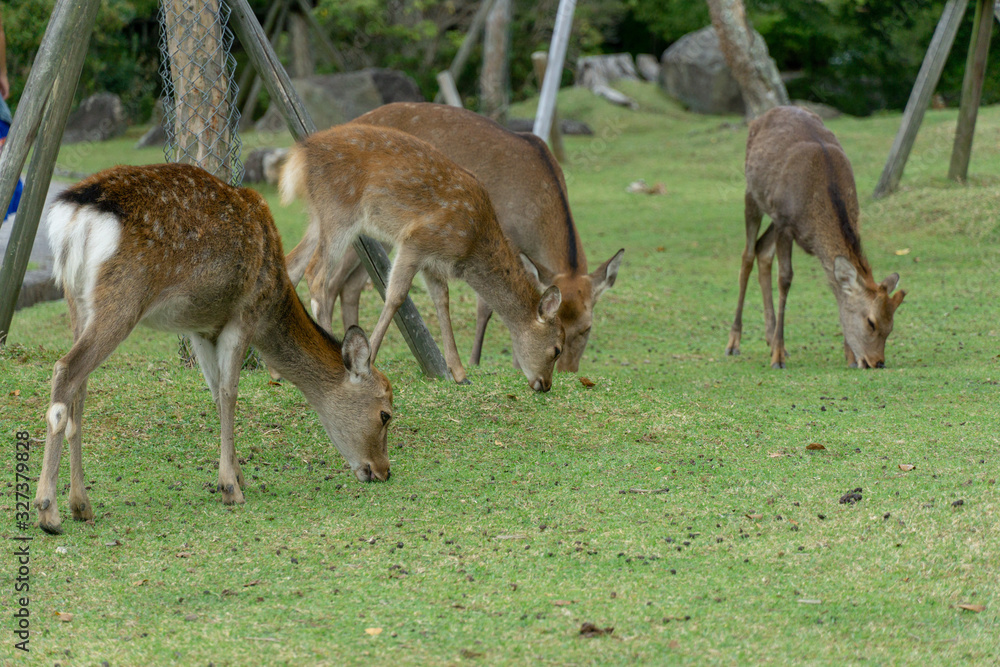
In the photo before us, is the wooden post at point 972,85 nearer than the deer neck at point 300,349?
No

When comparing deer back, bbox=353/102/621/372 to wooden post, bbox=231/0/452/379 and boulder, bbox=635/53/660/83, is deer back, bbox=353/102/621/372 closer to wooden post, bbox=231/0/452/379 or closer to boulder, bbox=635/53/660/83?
wooden post, bbox=231/0/452/379

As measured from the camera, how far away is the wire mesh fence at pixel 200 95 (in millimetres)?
6352

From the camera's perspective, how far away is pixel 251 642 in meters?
3.10

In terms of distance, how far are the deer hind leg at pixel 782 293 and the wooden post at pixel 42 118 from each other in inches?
184

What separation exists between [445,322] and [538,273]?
2.57 feet

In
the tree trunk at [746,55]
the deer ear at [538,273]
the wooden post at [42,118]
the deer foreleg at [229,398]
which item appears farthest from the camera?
the tree trunk at [746,55]

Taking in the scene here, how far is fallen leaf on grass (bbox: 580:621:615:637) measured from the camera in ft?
10.3

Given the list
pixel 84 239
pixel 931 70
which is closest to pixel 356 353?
pixel 84 239

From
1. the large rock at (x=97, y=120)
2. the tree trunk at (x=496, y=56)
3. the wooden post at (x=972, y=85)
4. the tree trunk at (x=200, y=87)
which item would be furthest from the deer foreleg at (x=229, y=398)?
the large rock at (x=97, y=120)

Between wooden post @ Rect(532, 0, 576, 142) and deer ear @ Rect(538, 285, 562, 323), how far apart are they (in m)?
5.05

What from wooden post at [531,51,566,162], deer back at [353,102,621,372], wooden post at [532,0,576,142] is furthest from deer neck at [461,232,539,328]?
wooden post at [531,51,566,162]

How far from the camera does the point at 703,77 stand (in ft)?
80.6

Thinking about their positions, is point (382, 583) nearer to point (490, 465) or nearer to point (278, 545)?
point (278, 545)

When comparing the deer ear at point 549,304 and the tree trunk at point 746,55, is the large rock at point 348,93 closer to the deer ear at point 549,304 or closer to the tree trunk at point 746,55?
the tree trunk at point 746,55
